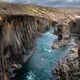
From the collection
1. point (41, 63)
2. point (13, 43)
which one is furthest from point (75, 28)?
point (13, 43)

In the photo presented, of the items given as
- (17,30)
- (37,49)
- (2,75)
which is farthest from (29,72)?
(37,49)

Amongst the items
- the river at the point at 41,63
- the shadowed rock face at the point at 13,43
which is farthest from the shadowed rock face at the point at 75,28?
the shadowed rock face at the point at 13,43

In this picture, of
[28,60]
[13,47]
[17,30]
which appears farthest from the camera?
[28,60]

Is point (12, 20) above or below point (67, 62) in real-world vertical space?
above

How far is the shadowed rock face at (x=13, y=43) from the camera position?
192ft

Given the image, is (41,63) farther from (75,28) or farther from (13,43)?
(75,28)

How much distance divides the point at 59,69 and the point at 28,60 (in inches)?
659

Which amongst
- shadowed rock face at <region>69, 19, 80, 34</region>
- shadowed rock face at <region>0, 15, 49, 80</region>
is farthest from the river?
shadowed rock face at <region>69, 19, 80, 34</region>

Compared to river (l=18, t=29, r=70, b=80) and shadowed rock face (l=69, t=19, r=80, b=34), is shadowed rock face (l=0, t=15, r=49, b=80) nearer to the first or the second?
river (l=18, t=29, r=70, b=80)

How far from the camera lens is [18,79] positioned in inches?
2537

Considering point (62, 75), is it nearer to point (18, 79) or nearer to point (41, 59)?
point (18, 79)

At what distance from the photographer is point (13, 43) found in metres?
70.1

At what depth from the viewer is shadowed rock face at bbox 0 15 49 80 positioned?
58469mm

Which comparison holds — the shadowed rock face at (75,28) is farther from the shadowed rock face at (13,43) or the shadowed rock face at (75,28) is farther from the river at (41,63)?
the shadowed rock face at (13,43)
